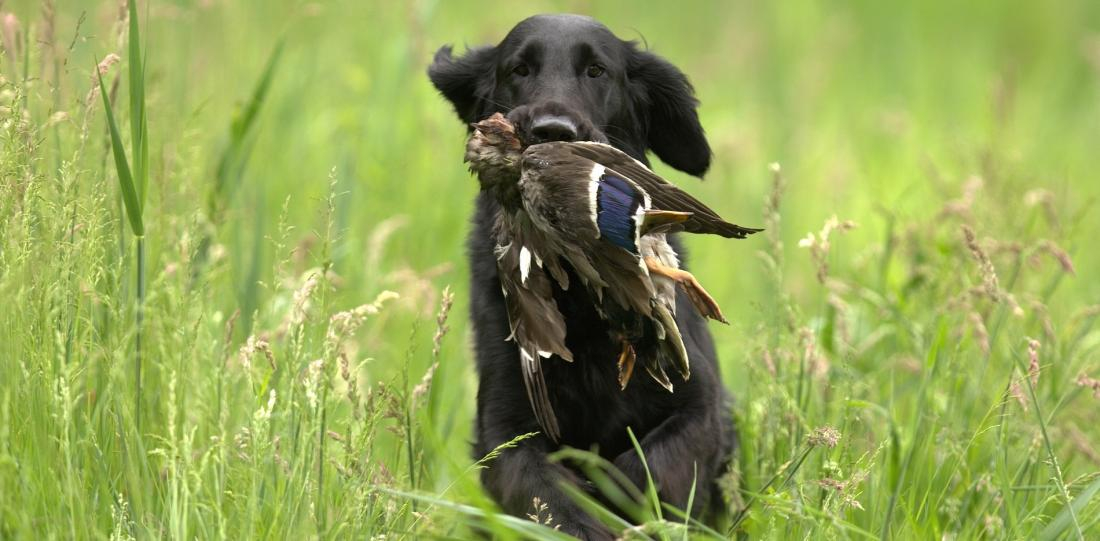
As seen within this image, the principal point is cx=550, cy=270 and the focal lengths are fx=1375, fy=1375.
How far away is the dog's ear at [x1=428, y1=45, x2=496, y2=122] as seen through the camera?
4.11m

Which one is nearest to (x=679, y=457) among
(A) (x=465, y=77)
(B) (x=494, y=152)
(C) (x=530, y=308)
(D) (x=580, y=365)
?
(D) (x=580, y=365)

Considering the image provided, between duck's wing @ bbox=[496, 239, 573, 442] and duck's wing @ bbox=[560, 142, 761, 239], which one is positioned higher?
duck's wing @ bbox=[560, 142, 761, 239]

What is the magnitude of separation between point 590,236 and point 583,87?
107 cm

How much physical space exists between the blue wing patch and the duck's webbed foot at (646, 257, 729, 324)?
0.45 feet

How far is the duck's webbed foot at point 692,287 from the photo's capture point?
2789mm

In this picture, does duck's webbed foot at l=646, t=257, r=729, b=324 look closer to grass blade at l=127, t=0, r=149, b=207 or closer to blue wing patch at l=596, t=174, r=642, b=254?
blue wing patch at l=596, t=174, r=642, b=254

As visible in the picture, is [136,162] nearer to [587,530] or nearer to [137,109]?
[137,109]

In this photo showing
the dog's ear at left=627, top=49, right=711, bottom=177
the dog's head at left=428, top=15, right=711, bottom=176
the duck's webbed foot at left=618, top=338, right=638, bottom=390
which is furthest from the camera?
the dog's ear at left=627, top=49, right=711, bottom=177

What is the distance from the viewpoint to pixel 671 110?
4.10 m

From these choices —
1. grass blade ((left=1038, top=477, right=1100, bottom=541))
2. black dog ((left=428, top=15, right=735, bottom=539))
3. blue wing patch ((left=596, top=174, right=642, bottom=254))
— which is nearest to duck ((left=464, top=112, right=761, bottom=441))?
blue wing patch ((left=596, top=174, right=642, bottom=254))

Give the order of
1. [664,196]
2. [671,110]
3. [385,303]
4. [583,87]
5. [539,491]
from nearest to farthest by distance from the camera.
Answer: [664,196] → [539,491] → [583,87] → [671,110] → [385,303]

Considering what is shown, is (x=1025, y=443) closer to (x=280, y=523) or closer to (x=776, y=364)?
(x=776, y=364)

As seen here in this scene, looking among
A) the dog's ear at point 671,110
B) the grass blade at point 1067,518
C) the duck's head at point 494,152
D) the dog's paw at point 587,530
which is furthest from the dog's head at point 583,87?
the grass blade at point 1067,518

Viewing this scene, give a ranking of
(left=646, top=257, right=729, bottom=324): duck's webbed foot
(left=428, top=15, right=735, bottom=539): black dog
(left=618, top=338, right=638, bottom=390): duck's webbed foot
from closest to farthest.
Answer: (left=646, top=257, right=729, bottom=324): duck's webbed foot, (left=618, top=338, right=638, bottom=390): duck's webbed foot, (left=428, top=15, right=735, bottom=539): black dog
